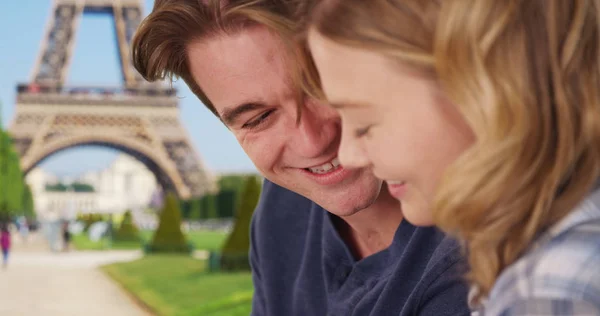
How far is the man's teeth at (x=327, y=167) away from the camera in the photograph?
1783 millimetres

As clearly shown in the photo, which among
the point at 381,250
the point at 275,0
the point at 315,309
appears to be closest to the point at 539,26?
the point at 275,0

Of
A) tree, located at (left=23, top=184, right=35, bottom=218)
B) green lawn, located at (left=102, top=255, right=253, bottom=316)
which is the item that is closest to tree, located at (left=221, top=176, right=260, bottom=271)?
green lawn, located at (left=102, top=255, right=253, bottom=316)

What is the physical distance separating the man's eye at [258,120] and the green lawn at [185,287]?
484 cm

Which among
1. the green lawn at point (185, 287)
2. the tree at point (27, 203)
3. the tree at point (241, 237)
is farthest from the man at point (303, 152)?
the tree at point (27, 203)

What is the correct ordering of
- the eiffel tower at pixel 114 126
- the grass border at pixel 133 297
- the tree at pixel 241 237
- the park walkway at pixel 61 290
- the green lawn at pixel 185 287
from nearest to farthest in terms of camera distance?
the green lawn at pixel 185 287 < the grass border at pixel 133 297 < the park walkway at pixel 61 290 < the tree at pixel 241 237 < the eiffel tower at pixel 114 126

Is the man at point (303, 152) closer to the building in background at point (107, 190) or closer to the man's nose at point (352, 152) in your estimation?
the man's nose at point (352, 152)

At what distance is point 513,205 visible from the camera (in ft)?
3.04

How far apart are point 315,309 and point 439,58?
1312 millimetres

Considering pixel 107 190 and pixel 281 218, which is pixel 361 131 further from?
pixel 107 190

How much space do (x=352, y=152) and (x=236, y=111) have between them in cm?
72

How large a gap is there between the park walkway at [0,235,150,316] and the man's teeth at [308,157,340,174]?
753 centimetres

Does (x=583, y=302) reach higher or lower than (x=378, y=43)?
A: lower

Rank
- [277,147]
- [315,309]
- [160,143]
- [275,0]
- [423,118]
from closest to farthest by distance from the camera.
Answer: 1. [423,118]
2. [275,0]
3. [277,147]
4. [315,309]
5. [160,143]

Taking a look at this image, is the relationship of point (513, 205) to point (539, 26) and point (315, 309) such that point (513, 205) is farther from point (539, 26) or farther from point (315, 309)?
point (315, 309)
